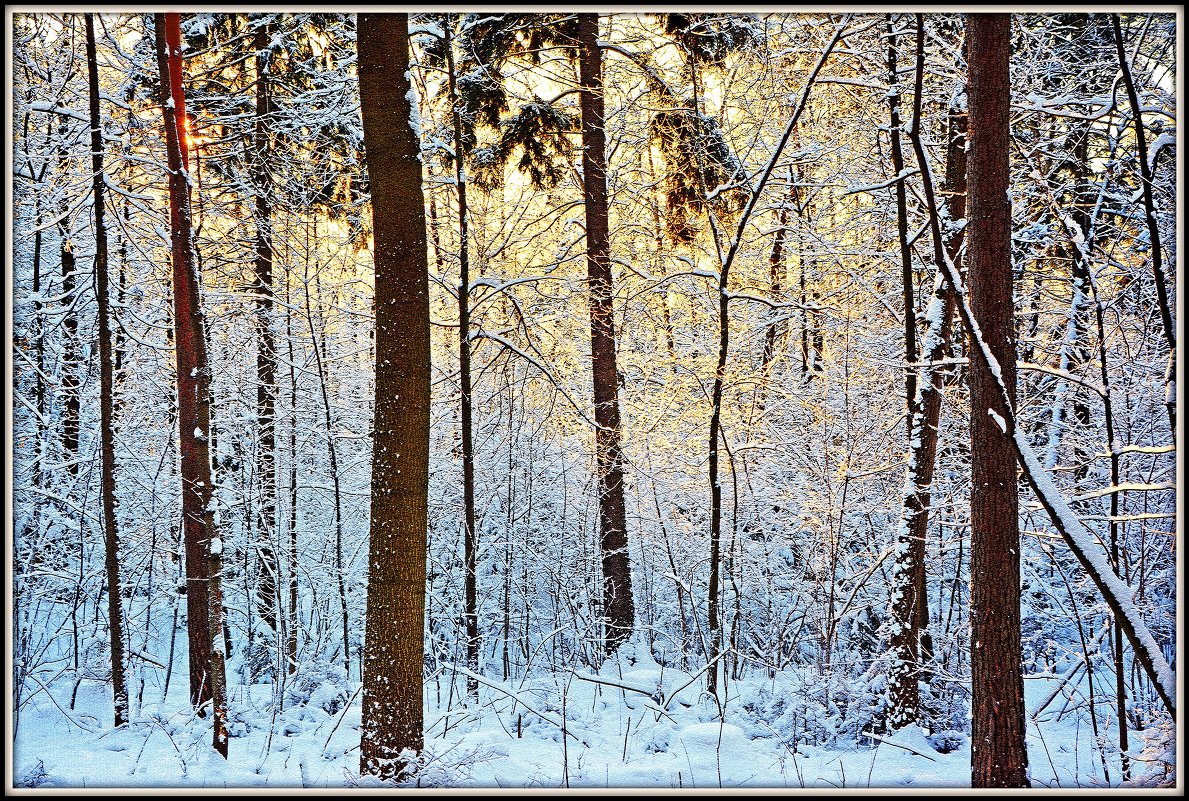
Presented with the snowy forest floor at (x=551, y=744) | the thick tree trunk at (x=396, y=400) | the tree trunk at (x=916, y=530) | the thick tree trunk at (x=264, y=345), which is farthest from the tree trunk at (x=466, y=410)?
the tree trunk at (x=916, y=530)

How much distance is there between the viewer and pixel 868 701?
6535 mm

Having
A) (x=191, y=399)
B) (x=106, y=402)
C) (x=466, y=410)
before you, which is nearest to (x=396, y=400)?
(x=191, y=399)

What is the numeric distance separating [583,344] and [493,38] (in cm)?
502

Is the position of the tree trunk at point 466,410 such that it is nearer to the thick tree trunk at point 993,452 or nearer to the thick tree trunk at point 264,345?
the thick tree trunk at point 264,345

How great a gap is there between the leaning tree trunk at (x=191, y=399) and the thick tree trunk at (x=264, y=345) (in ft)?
9.18

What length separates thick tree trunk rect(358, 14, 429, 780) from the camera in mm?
4625

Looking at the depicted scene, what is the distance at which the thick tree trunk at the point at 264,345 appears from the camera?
9.82 m

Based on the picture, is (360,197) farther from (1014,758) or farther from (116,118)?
(1014,758)

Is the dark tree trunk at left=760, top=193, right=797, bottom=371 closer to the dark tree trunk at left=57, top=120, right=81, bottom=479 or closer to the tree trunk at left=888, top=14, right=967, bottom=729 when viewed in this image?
the tree trunk at left=888, top=14, right=967, bottom=729

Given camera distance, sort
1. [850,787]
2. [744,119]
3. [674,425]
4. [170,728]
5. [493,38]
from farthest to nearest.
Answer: [674,425] < [744,119] < [493,38] < [170,728] < [850,787]

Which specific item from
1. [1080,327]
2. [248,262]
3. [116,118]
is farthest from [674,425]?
[116,118]

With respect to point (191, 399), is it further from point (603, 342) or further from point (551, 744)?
point (603, 342)

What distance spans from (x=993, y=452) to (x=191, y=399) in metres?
6.62

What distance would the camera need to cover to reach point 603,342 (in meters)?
9.91
